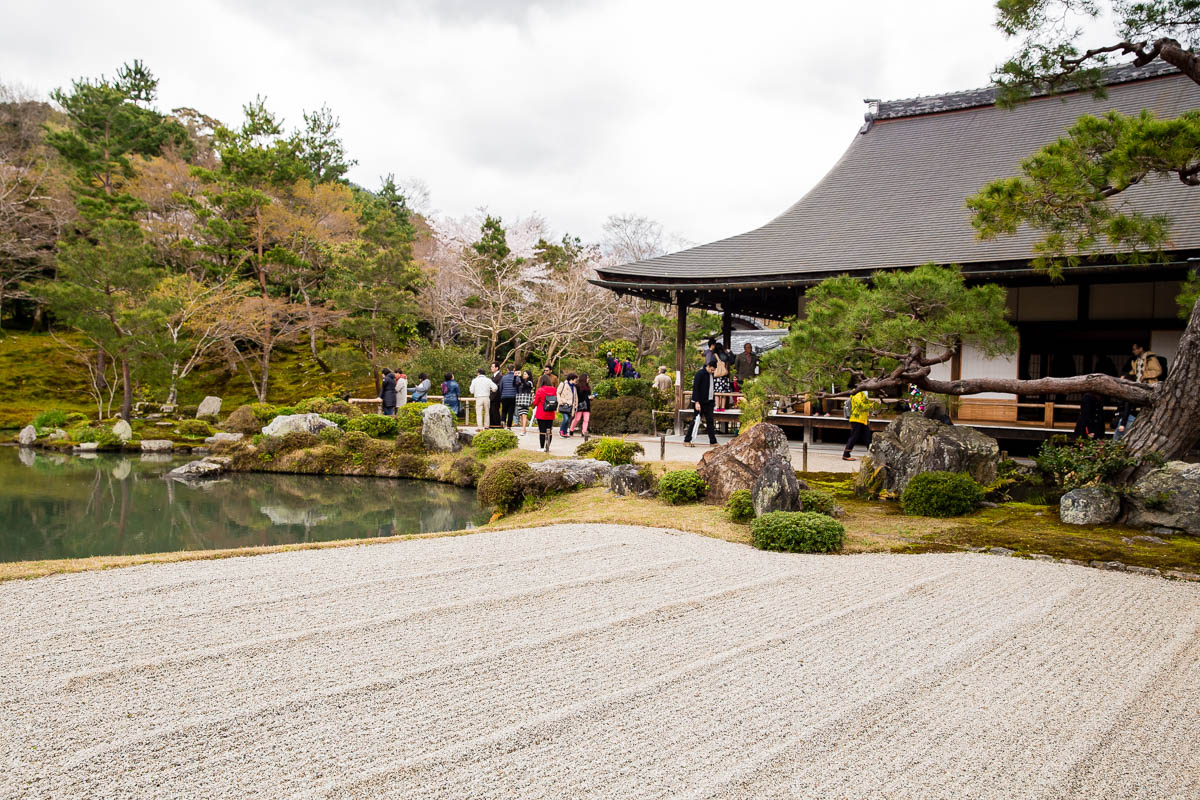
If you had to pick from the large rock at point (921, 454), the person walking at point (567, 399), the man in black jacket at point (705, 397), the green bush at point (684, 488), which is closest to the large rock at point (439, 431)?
the person walking at point (567, 399)

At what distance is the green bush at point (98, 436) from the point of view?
1752cm

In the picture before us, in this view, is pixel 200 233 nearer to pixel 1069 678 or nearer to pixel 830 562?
pixel 830 562

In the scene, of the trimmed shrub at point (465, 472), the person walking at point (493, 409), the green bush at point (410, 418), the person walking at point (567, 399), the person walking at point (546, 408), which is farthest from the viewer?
the person walking at point (493, 409)

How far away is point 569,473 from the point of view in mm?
10445

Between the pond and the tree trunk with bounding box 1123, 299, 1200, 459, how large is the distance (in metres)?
7.95

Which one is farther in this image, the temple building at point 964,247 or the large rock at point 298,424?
the large rock at point 298,424

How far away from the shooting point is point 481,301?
2400 cm

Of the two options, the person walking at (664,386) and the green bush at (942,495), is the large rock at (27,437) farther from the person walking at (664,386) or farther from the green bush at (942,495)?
the green bush at (942,495)

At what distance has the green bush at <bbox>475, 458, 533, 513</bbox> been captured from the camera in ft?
33.8

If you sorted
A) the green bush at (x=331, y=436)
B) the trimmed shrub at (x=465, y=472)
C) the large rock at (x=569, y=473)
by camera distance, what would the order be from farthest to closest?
1. the green bush at (x=331, y=436)
2. the trimmed shrub at (x=465, y=472)
3. the large rock at (x=569, y=473)

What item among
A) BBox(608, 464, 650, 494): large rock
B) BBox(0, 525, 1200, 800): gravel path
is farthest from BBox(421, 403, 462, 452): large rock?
BBox(0, 525, 1200, 800): gravel path

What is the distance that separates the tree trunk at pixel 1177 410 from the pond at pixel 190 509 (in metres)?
7.95

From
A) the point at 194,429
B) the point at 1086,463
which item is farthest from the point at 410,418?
the point at 1086,463

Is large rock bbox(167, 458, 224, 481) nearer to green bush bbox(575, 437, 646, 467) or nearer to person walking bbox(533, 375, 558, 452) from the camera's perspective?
person walking bbox(533, 375, 558, 452)
